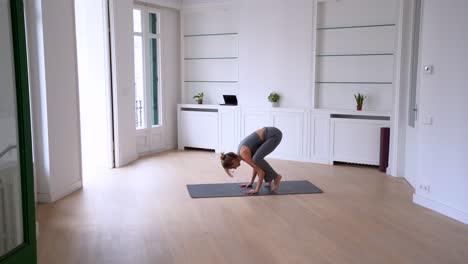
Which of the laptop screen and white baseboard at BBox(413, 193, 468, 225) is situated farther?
the laptop screen

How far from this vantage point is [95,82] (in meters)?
6.60

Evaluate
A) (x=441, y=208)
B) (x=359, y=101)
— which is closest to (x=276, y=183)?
(x=441, y=208)

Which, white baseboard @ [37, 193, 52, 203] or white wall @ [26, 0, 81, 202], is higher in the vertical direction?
white wall @ [26, 0, 81, 202]

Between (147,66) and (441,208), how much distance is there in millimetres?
5310

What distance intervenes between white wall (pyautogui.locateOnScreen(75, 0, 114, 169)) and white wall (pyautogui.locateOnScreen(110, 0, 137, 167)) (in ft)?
0.36

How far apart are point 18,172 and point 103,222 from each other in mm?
1510

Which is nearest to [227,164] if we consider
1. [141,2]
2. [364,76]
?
[364,76]

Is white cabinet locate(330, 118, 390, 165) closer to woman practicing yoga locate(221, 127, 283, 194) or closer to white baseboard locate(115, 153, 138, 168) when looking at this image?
woman practicing yoga locate(221, 127, 283, 194)

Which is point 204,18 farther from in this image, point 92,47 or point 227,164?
point 227,164

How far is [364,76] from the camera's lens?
22.8 feet

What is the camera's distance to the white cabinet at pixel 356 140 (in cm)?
662

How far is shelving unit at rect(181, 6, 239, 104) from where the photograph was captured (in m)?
8.12

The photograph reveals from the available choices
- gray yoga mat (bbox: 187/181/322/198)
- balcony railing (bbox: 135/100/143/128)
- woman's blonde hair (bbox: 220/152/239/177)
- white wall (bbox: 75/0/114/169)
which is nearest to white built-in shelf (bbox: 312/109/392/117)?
gray yoga mat (bbox: 187/181/322/198)

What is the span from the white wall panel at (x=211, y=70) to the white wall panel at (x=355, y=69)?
1683mm
